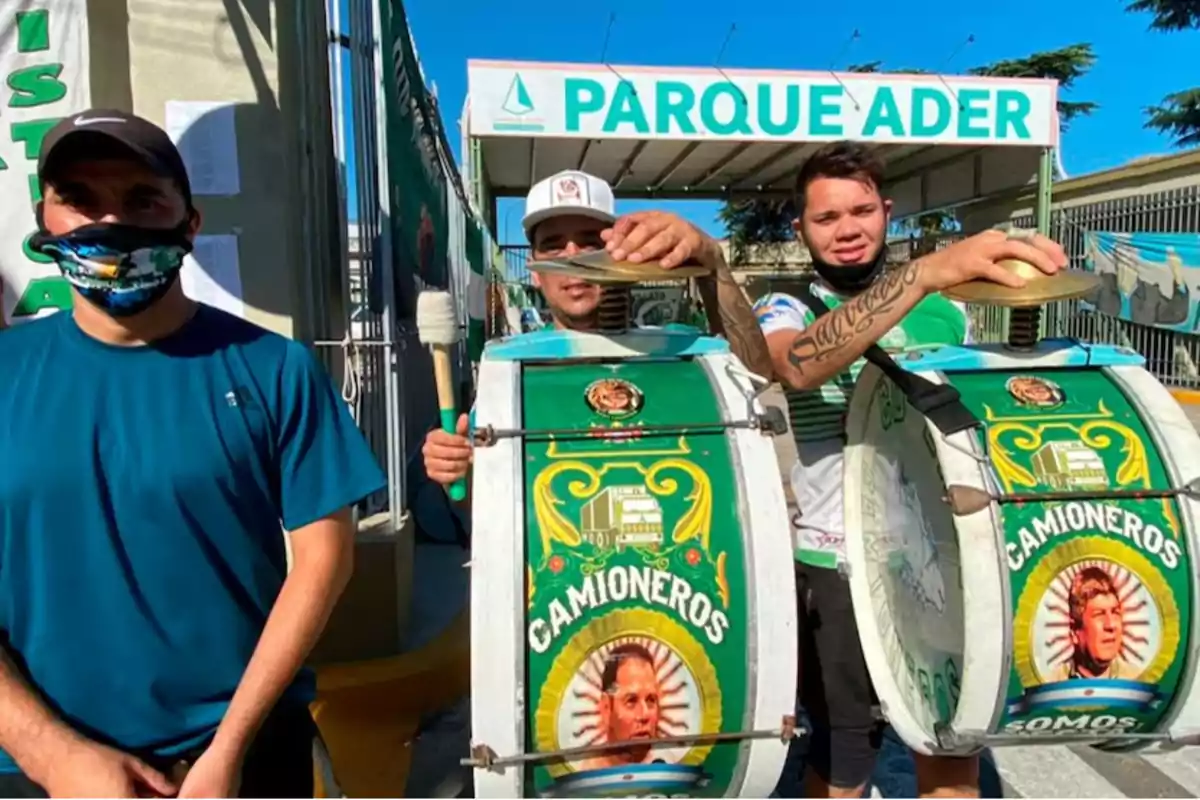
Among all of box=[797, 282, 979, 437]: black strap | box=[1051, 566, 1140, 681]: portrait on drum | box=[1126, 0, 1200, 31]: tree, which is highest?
box=[1126, 0, 1200, 31]: tree

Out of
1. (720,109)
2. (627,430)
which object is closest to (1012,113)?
(720,109)

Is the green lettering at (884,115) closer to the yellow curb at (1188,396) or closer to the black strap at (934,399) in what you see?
the yellow curb at (1188,396)

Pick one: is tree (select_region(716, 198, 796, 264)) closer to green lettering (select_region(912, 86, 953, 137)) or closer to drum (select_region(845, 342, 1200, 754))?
green lettering (select_region(912, 86, 953, 137))

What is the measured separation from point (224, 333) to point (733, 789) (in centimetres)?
129

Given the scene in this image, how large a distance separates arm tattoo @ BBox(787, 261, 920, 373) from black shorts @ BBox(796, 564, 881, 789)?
2.04ft

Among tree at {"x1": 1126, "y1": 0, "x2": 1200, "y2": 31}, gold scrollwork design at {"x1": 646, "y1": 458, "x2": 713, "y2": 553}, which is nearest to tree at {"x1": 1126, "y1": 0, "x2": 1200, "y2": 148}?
tree at {"x1": 1126, "y1": 0, "x2": 1200, "y2": 31}

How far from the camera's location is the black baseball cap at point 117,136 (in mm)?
1575

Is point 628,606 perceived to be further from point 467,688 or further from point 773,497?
point 467,688

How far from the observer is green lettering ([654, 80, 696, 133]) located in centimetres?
887

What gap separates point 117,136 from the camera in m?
1.57

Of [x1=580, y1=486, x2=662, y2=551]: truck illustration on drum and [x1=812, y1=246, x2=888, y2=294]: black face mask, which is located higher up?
[x1=812, y1=246, x2=888, y2=294]: black face mask

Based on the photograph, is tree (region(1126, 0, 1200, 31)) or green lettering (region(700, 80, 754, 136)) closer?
green lettering (region(700, 80, 754, 136))

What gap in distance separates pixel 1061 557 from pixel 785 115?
Result: 318 inches

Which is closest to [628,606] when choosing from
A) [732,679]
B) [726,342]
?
[732,679]
